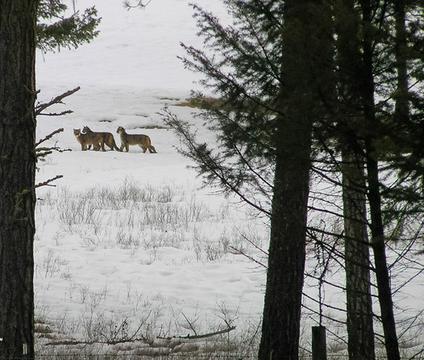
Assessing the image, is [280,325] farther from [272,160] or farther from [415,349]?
[415,349]

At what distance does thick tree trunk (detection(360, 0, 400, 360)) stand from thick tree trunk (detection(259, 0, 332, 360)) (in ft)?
0.86

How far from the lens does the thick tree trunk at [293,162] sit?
13.8 ft

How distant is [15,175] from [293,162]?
2.08 meters

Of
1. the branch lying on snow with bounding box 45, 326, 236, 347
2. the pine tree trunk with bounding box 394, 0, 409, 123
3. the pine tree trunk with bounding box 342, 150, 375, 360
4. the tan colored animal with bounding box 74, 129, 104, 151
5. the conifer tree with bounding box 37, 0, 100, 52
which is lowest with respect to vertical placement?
the branch lying on snow with bounding box 45, 326, 236, 347

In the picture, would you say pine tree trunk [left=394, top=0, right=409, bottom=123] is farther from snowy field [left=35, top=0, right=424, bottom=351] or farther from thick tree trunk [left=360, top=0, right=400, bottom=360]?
snowy field [left=35, top=0, right=424, bottom=351]

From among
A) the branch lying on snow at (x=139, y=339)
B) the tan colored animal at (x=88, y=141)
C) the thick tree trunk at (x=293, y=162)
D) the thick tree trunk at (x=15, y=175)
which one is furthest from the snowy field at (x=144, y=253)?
the thick tree trunk at (x=15, y=175)

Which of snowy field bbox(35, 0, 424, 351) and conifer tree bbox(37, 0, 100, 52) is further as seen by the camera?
snowy field bbox(35, 0, 424, 351)

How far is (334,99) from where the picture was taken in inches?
166

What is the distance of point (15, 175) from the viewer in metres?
5.20

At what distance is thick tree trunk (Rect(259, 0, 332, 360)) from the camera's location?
166 inches

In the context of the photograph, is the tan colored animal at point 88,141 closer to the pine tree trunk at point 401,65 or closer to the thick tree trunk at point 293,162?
the thick tree trunk at point 293,162

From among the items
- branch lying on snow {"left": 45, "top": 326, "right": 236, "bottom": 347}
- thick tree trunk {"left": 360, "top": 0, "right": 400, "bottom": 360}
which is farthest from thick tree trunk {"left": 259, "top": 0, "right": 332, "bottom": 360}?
branch lying on snow {"left": 45, "top": 326, "right": 236, "bottom": 347}

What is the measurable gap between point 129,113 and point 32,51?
27788 millimetres

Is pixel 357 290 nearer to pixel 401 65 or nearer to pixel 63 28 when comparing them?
pixel 401 65
